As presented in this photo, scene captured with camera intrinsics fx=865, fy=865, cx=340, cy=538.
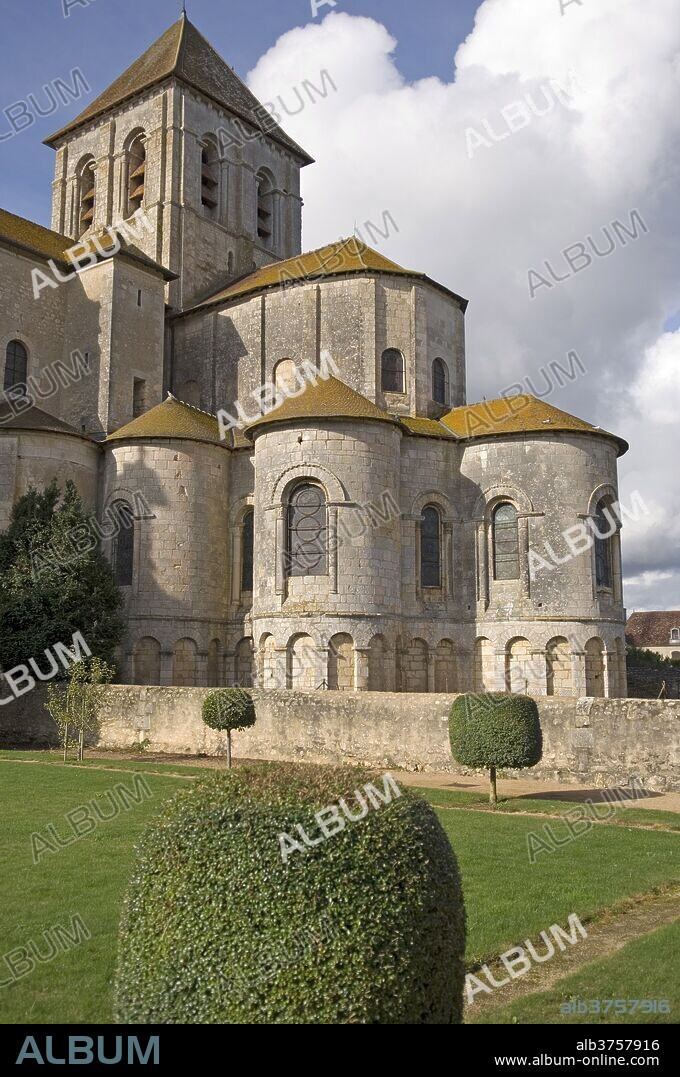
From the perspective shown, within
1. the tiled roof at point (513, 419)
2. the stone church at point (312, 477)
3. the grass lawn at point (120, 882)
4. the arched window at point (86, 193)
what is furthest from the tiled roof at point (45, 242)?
the grass lawn at point (120, 882)

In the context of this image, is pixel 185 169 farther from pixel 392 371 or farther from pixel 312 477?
pixel 312 477

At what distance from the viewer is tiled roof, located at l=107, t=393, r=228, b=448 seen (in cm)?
2623

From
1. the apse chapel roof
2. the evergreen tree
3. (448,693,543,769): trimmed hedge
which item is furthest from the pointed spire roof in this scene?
(448,693,543,769): trimmed hedge

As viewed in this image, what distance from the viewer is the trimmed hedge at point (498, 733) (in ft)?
44.7

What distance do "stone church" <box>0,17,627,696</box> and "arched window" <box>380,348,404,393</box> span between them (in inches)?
3.8

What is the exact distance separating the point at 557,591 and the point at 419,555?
4031 millimetres

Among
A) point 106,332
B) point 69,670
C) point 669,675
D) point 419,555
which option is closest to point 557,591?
point 419,555

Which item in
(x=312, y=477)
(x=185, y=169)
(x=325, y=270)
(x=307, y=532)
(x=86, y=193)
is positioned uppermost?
(x=86, y=193)

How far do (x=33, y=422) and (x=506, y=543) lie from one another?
14450 mm

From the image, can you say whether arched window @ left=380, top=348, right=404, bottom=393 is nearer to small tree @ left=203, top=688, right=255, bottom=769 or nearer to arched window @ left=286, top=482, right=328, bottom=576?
arched window @ left=286, top=482, right=328, bottom=576

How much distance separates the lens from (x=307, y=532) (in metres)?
23.3

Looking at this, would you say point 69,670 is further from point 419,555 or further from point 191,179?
point 191,179

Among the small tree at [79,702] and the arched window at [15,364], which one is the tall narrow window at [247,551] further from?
the arched window at [15,364]

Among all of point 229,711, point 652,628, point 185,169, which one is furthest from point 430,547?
point 652,628
